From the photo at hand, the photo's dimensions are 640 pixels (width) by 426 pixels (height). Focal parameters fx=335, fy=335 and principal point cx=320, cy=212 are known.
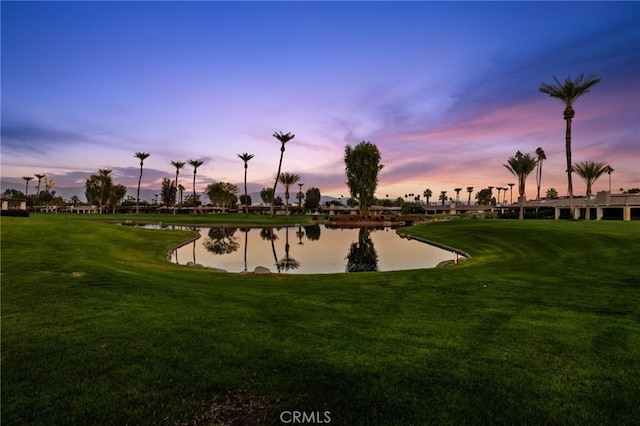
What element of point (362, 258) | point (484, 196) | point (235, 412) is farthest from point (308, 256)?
point (484, 196)

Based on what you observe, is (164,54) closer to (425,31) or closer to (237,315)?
(425,31)

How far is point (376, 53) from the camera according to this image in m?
26.4

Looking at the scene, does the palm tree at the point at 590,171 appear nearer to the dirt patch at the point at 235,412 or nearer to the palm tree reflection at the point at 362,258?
the palm tree reflection at the point at 362,258

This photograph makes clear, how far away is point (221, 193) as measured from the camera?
462 ft

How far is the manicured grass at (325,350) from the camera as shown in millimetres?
4223

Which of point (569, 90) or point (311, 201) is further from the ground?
point (569, 90)

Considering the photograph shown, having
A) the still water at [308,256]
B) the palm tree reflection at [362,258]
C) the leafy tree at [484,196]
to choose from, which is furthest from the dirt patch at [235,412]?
the leafy tree at [484,196]

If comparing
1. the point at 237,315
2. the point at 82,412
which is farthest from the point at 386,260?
the point at 82,412

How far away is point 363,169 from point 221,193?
8043 centimetres

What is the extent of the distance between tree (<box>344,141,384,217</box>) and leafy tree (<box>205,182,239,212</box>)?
252ft

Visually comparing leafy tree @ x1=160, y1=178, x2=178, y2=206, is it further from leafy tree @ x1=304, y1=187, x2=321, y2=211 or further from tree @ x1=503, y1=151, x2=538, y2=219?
tree @ x1=503, y1=151, x2=538, y2=219

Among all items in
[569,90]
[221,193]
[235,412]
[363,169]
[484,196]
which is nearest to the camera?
[235,412]

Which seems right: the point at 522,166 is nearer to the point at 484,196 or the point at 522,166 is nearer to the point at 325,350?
the point at 325,350

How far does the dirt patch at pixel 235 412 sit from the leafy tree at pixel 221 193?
142m
